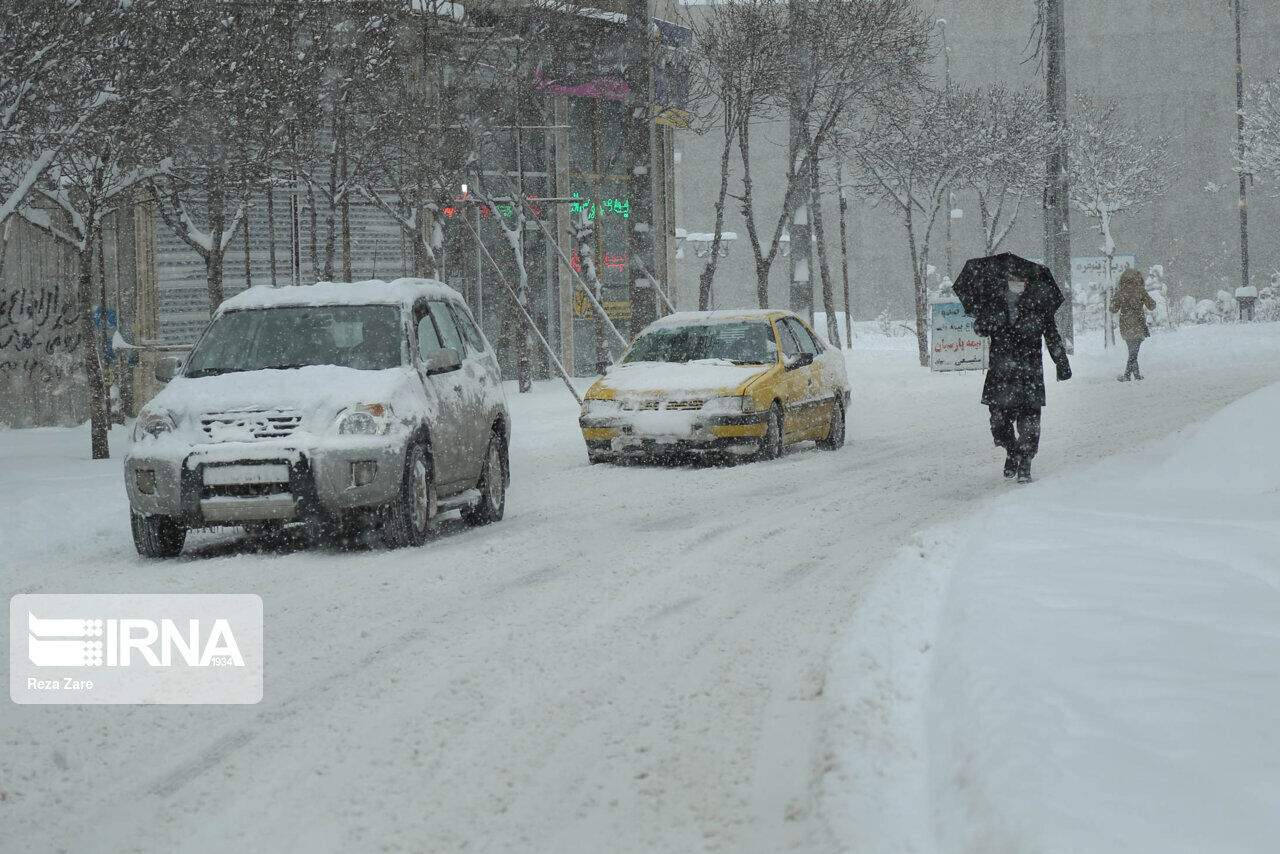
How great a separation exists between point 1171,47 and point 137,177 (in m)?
53.8

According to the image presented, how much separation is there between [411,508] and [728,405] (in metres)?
5.37

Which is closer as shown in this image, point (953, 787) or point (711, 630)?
point (953, 787)

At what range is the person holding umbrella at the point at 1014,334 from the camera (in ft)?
39.9

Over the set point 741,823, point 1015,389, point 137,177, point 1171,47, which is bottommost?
point 741,823

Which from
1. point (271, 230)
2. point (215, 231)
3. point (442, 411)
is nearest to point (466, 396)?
point (442, 411)

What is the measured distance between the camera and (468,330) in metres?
11.6

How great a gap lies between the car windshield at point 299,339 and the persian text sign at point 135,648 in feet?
8.21

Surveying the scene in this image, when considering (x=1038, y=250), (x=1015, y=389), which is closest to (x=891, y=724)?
(x=1015, y=389)

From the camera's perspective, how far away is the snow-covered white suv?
29.4 ft

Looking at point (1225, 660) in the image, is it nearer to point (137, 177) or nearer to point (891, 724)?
point (891, 724)

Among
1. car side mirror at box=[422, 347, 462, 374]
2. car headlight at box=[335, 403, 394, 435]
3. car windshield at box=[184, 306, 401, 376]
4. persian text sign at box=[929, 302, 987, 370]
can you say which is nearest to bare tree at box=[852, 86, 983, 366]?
persian text sign at box=[929, 302, 987, 370]

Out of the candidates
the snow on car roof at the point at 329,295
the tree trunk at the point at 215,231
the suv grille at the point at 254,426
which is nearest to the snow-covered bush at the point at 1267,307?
the tree trunk at the point at 215,231

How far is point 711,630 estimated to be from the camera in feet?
21.8

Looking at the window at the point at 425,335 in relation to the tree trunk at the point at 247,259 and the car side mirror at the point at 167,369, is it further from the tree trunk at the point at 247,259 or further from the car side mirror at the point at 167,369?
the tree trunk at the point at 247,259
